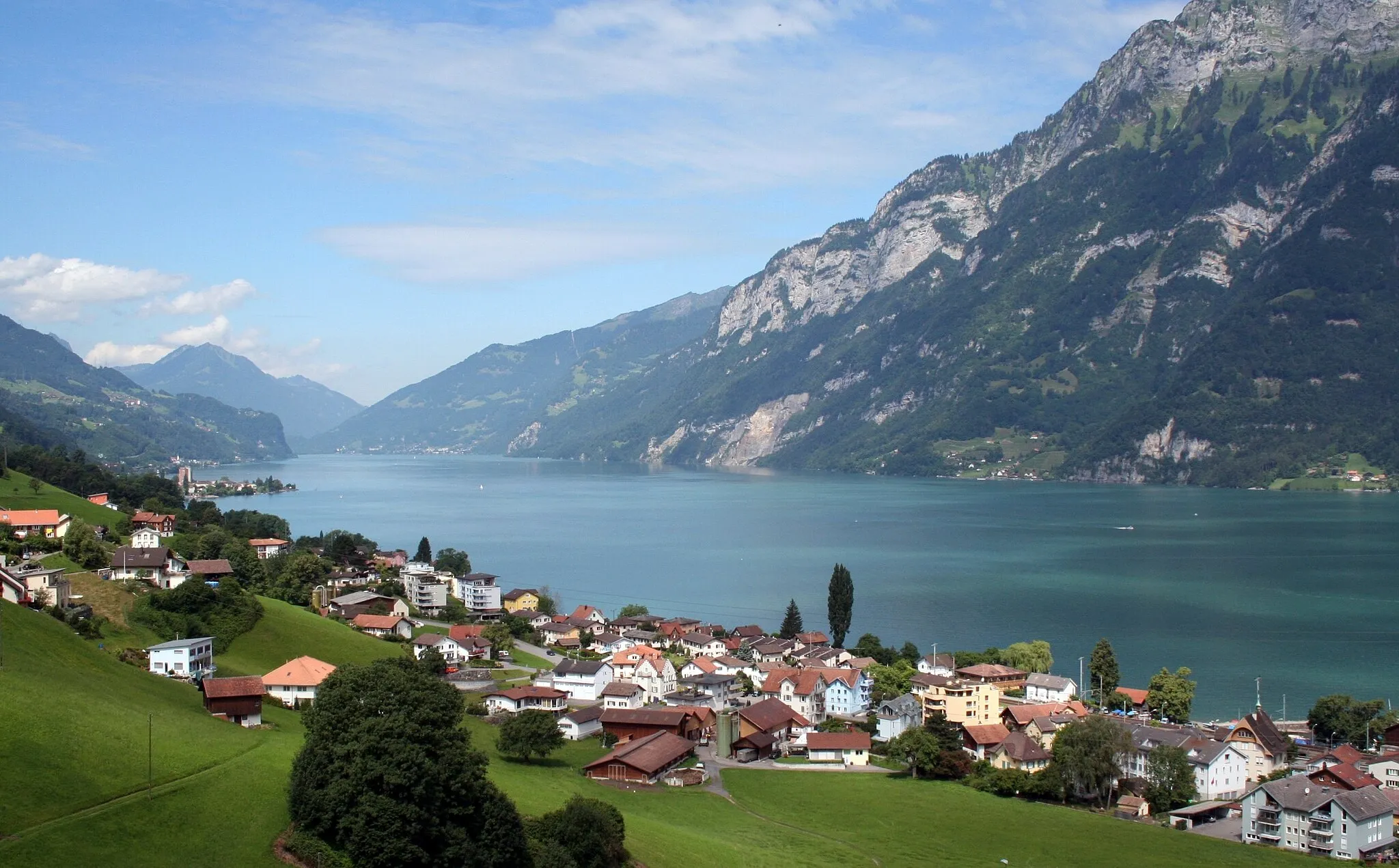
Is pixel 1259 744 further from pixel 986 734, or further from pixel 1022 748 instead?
pixel 986 734

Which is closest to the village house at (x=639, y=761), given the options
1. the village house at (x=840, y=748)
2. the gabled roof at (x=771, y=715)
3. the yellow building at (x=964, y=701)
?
the gabled roof at (x=771, y=715)

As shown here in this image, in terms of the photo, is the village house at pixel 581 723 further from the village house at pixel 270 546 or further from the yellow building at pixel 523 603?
the village house at pixel 270 546

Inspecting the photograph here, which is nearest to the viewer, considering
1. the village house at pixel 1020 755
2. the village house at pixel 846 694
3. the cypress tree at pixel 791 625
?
the village house at pixel 1020 755

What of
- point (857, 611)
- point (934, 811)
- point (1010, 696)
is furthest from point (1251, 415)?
point (934, 811)

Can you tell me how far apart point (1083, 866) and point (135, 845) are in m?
19.3

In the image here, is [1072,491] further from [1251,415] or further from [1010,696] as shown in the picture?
[1010,696]

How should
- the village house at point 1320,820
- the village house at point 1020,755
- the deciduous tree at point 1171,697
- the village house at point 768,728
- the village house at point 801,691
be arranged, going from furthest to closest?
the village house at point 801,691
the deciduous tree at point 1171,697
the village house at point 768,728
the village house at point 1020,755
the village house at point 1320,820

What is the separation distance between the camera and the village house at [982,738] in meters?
36.8

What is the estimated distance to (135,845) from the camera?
18234 millimetres

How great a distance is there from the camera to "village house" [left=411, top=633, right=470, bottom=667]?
4769 centimetres

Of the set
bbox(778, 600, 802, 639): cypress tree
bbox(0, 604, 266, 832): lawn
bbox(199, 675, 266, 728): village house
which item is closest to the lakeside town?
bbox(199, 675, 266, 728): village house

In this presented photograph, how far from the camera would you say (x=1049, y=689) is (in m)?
44.0

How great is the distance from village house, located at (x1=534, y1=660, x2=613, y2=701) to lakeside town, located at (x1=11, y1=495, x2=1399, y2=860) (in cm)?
8

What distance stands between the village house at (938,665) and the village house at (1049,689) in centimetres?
286
